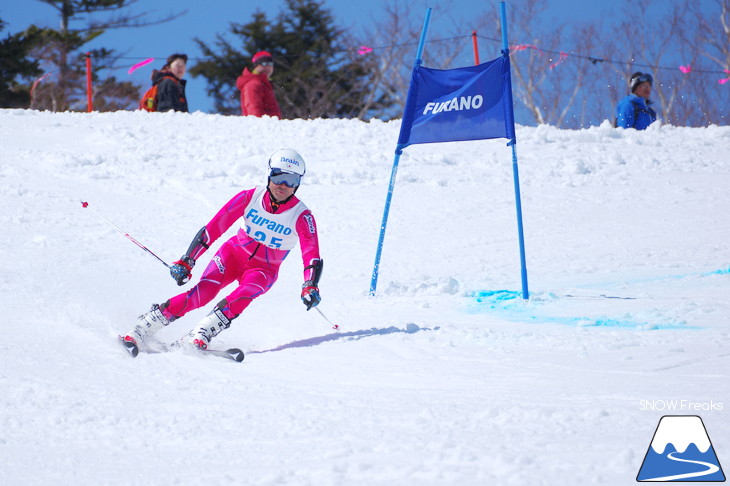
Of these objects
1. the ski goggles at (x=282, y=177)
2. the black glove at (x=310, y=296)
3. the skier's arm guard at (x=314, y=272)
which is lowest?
the black glove at (x=310, y=296)

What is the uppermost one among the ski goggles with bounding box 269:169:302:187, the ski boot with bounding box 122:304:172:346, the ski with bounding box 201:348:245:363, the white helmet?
the white helmet

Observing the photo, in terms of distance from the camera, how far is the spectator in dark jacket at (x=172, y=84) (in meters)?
12.9

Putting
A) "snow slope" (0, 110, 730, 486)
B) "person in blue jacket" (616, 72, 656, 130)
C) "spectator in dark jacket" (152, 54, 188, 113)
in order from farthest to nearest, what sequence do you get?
"person in blue jacket" (616, 72, 656, 130)
"spectator in dark jacket" (152, 54, 188, 113)
"snow slope" (0, 110, 730, 486)

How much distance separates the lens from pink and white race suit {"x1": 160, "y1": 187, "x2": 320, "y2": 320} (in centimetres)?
575

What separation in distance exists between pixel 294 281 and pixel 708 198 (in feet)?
19.4

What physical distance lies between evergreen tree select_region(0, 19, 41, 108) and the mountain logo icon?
27.9 m

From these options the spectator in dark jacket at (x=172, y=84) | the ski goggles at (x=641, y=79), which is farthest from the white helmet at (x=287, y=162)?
the ski goggles at (x=641, y=79)

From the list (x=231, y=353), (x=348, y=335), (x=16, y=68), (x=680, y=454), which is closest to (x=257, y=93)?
(x=348, y=335)

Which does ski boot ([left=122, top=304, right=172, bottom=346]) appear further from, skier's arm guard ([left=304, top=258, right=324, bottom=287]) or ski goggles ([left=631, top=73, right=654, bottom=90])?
ski goggles ([left=631, top=73, right=654, bottom=90])

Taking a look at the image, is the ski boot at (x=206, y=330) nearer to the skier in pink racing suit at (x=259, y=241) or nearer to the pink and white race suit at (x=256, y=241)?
the skier in pink racing suit at (x=259, y=241)

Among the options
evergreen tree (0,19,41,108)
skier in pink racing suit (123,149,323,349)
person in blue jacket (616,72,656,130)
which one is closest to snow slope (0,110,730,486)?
person in blue jacket (616,72,656,130)

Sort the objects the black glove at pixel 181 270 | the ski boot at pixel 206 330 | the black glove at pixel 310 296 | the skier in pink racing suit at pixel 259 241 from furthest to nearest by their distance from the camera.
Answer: the skier in pink racing suit at pixel 259 241 < the black glove at pixel 181 270 < the black glove at pixel 310 296 < the ski boot at pixel 206 330

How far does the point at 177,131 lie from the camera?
1341 centimetres

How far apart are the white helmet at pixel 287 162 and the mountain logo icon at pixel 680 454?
3.14m
